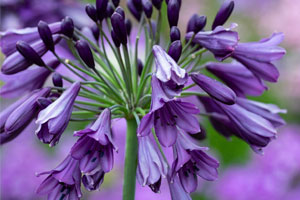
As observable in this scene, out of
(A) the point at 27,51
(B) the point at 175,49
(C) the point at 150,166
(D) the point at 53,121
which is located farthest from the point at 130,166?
(A) the point at 27,51

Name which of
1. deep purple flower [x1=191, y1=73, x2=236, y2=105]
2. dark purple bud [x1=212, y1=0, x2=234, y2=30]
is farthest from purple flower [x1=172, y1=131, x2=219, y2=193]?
dark purple bud [x1=212, y1=0, x2=234, y2=30]

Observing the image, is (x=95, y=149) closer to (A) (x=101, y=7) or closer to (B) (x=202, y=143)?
(A) (x=101, y=7)

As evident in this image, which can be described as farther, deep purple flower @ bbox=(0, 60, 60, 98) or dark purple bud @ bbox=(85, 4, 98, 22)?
deep purple flower @ bbox=(0, 60, 60, 98)

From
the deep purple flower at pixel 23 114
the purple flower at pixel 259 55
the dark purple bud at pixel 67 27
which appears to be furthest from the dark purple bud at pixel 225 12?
the deep purple flower at pixel 23 114

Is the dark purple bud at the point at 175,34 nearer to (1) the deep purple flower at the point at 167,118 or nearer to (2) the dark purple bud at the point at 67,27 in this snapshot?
(1) the deep purple flower at the point at 167,118

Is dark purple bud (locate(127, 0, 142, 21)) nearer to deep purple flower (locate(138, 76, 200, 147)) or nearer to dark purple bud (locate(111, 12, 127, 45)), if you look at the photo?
dark purple bud (locate(111, 12, 127, 45))

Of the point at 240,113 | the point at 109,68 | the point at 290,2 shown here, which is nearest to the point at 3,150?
the point at 109,68
